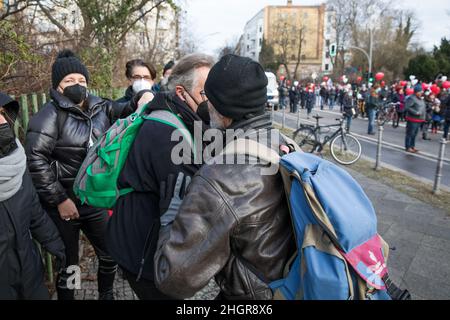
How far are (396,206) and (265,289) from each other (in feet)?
17.5

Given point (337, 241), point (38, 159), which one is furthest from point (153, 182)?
point (38, 159)

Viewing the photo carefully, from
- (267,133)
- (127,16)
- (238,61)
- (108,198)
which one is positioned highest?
(127,16)

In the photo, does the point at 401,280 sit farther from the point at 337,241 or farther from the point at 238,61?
the point at 238,61

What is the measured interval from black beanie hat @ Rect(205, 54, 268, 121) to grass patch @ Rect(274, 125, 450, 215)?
5.50m

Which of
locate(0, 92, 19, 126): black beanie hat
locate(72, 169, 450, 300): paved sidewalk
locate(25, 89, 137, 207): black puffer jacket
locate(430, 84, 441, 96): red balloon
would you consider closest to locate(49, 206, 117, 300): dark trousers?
locate(25, 89, 137, 207): black puffer jacket

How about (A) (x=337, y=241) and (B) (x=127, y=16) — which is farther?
(B) (x=127, y=16)

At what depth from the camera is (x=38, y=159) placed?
2.48m

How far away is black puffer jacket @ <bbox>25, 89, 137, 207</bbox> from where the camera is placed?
8.16 ft

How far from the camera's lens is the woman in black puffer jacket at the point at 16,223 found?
6.20ft

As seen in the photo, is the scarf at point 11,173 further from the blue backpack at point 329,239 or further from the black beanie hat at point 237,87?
the blue backpack at point 329,239

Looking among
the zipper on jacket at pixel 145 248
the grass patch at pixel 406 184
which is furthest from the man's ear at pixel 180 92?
the grass patch at pixel 406 184

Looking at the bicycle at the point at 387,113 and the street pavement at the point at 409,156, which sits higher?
the bicycle at the point at 387,113

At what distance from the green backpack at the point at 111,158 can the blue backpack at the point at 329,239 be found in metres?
0.55

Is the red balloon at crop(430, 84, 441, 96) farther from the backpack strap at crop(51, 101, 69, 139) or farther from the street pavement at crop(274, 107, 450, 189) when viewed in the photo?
the backpack strap at crop(51, 101, 69, 139)
